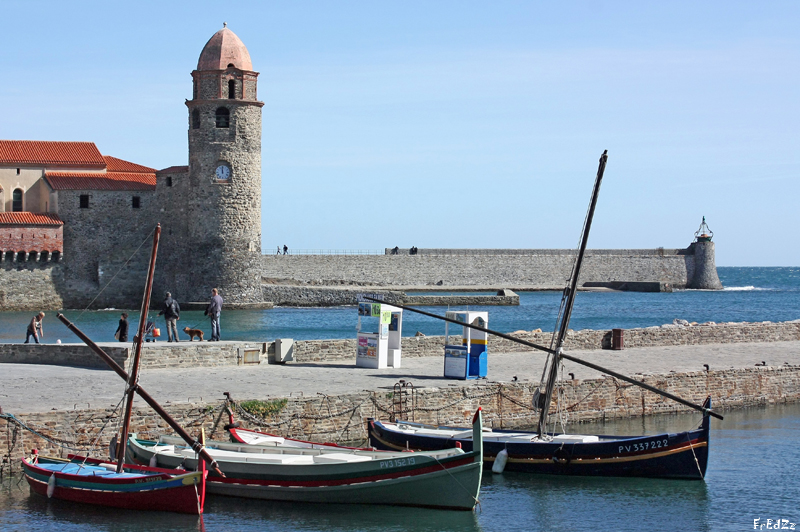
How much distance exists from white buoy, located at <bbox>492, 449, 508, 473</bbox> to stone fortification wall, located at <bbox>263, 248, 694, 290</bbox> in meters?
48.5

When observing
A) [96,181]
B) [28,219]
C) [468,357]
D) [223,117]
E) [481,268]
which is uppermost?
[223,117]

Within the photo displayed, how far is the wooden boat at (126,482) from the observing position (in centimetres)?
1236

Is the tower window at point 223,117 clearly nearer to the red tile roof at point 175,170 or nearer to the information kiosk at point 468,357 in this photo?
the red tile roof at point 175,170

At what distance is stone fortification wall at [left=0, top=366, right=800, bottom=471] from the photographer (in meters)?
13.9

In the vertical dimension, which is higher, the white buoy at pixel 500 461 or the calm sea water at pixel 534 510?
the white buoy at pixel 500 461

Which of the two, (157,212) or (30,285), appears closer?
(30,285)

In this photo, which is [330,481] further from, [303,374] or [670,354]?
[670,354]

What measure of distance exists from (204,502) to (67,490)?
173cm

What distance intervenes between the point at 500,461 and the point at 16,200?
4373cm

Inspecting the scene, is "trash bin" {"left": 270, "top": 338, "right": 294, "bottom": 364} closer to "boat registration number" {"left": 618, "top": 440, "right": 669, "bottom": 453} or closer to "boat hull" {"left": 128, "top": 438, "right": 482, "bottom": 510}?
"boat hull" {"left": 128, "top": 438, "right": 482, "bottom": 510}

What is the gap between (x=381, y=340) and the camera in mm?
19672

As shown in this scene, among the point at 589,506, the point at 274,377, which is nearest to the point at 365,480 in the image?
the point at 589,506

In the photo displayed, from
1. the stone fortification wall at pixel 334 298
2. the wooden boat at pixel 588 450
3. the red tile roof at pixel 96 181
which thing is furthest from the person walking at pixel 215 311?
the red tile roof at pixel 96 181

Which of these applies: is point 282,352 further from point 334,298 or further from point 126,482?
point 334,298
